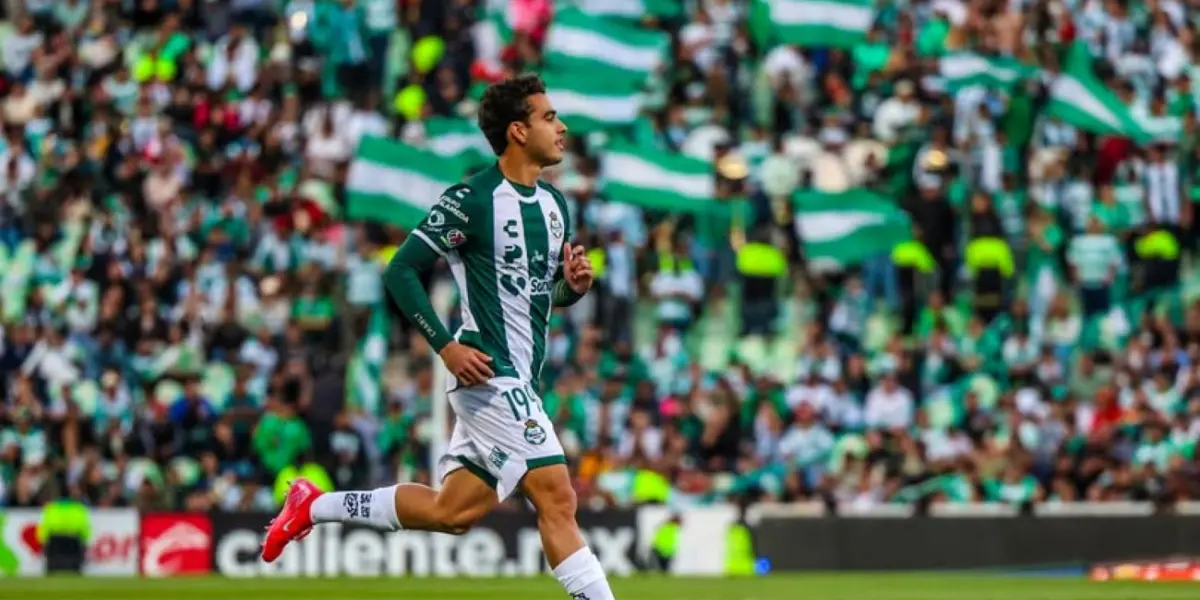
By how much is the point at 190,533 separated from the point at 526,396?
14340 mm

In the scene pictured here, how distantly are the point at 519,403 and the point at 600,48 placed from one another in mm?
20111

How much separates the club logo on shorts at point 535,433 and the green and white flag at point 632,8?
21.1 m

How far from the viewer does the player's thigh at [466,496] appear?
11.1m

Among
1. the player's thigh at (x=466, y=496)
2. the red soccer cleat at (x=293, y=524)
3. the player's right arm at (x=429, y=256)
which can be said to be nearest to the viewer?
the player's right arm at (x=429, y=256)

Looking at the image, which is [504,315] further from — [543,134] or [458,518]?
[458,518]

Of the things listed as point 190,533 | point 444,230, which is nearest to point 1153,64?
point 190,533

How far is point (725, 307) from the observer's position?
29.2 metres

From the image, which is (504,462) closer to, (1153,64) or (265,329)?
(265,329)

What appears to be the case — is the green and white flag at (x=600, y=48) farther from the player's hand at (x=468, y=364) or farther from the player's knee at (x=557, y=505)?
the player's knee at (x=557, y=505)

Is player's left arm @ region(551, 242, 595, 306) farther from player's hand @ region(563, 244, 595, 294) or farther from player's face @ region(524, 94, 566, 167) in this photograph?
player's face @ region(524, 94, 566, 167)

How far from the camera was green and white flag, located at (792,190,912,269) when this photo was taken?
29016 millimetres

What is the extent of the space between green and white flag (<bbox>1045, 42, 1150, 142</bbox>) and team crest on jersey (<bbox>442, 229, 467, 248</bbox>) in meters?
20.0

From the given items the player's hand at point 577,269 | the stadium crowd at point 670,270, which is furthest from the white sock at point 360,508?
the stadium crowd at point 670,270

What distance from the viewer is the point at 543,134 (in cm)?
1114
